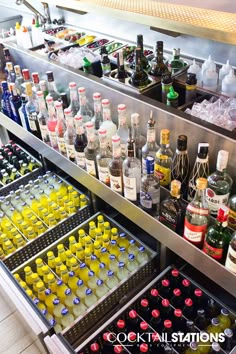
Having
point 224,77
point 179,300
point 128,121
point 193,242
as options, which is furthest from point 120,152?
point 179,300

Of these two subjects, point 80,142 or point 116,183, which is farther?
point 80,142

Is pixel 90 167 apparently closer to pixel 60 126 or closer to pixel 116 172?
pixel 116 172

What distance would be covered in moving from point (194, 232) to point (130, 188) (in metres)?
0.35

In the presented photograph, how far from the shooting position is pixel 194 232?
1255 mm

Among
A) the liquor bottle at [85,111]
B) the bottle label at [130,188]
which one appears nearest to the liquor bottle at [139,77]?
the liquor bottle at [85,111]

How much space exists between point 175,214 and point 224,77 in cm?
74

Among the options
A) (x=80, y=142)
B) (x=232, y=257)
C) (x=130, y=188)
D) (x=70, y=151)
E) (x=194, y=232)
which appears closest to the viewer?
(x=232, y=257)

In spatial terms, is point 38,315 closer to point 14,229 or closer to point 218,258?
point 14,229

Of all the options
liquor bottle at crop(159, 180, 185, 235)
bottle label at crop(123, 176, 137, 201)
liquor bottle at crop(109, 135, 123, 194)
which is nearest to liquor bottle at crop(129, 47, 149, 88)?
liquor bottle at crop(109, 135, 123, 194)

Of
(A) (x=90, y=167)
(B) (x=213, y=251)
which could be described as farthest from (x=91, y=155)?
(B) (x=213, y=251)

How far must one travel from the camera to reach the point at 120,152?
1.52m

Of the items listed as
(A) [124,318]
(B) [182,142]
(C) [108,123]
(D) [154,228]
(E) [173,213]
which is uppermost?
(B) [182,142]

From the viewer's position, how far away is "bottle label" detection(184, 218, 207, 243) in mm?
1244

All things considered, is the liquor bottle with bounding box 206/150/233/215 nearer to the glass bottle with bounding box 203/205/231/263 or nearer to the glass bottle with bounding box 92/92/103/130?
the glass bottle with bounding box 203/205/231/263
